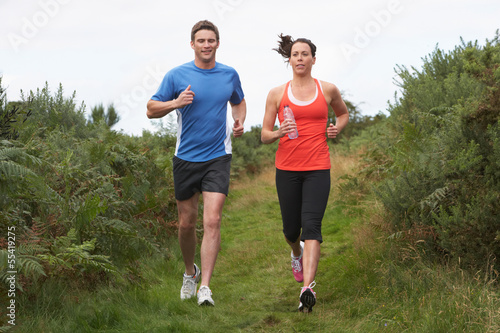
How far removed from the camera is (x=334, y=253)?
755cm

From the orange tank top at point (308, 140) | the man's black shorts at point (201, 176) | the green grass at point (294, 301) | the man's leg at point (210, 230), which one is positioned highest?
the orange tank top at point (308, 140)

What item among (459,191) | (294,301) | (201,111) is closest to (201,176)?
(201,111)

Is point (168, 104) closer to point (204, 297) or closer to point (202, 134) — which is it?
point (202, 134)

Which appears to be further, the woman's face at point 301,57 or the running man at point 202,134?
the woman's face at point 301,57

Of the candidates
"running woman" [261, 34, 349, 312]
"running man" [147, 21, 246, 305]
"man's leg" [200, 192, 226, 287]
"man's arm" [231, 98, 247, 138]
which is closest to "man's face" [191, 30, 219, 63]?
"running man" [147, 21, 246, 305]

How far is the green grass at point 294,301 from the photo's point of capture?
419 centimetres

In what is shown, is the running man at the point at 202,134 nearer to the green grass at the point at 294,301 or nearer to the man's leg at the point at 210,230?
the man's leg at the point at 210,230

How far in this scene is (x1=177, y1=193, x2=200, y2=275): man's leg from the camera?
216 inches

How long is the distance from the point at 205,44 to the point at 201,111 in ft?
2.23

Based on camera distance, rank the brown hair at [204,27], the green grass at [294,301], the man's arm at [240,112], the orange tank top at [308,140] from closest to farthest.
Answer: the green grass at [294,301], the orange tank top at [308,140], the brown hair at [204,27], the man's arm at [240,112]

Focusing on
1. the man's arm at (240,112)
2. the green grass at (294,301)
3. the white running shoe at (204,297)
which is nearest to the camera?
the green grass at (294,301)

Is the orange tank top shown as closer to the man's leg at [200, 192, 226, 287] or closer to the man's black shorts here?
the man's black shorts

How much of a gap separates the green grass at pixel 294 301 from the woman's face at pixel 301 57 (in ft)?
6.83

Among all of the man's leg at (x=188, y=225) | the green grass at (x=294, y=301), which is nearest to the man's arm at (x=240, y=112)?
the man's leg at (x=188, y=225)
